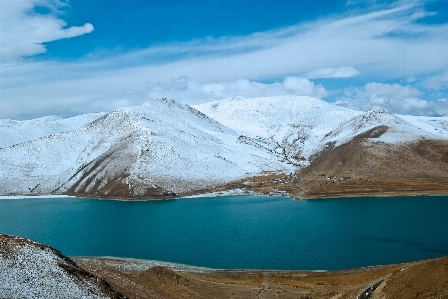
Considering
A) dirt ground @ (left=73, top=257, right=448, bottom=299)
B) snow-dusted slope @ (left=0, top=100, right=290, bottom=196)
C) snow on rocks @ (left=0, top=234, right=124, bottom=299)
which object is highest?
snow-dusted slope @ (left=0, top=100, right=290, bottom=196)

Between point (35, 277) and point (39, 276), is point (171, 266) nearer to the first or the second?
point (39, 276)

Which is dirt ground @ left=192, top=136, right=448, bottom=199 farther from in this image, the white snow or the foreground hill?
the white snow

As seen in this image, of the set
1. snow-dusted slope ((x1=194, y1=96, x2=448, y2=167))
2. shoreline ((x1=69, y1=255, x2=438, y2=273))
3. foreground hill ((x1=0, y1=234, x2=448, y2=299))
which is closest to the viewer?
foreground hill ((x1=0, y1=234, x2=448, y2=299))

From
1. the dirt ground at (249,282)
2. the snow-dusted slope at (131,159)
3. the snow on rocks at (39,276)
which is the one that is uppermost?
the snow-dusted slope at (131,159)

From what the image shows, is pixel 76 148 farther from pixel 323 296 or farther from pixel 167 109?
pixel 323 296

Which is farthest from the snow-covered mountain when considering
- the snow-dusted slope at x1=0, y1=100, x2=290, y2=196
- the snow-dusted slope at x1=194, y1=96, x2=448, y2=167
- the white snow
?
the white snow

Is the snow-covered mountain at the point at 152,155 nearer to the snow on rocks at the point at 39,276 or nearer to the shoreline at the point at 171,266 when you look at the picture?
the shoreline at the point at 171,266

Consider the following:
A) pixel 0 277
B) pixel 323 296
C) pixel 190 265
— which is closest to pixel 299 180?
pixel 190 265

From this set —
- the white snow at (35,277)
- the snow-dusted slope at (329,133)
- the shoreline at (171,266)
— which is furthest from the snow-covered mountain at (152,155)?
the white snow at (35,277)
